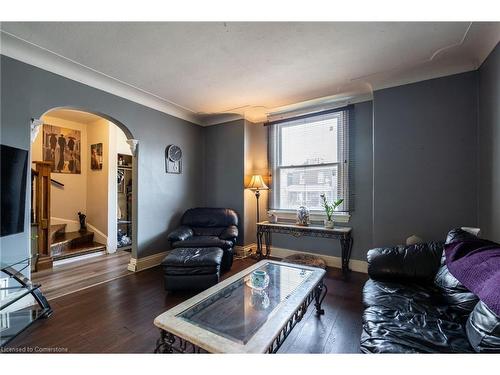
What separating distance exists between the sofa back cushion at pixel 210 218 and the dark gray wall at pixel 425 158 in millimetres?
2207

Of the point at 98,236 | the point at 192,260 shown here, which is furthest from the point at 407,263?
the point at 98,236

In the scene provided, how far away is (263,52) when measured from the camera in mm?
2164

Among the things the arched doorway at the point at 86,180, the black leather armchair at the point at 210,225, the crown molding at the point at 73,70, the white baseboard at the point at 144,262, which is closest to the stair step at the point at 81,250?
the arched doorway at the point at 86,180

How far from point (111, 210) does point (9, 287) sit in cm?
244

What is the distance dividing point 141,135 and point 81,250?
2444 mm

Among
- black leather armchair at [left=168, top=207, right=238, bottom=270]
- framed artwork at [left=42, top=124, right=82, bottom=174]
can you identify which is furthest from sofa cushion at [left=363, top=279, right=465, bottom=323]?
framed artwork at [left=42, top=124, right=82, bottom=174]

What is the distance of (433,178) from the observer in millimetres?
2541

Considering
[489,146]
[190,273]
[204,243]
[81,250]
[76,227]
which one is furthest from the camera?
[76,227]

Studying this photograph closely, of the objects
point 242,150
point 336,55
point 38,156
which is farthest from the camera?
point 38,156

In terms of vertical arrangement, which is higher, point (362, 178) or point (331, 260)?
point (362, 178)

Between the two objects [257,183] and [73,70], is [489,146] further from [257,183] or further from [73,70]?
[73,70]

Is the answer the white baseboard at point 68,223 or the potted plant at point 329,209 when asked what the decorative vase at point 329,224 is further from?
the white baseboard at point 68,223
